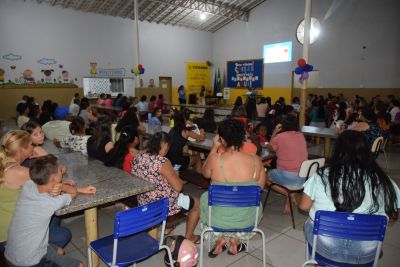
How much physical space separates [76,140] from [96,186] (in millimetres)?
1477

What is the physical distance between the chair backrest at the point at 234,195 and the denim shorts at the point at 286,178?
1.26 meters

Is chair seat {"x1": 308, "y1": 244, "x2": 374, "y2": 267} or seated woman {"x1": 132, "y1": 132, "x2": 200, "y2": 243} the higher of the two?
seated woman {"x1": 132, "y1": 132, "x2": 200, "y2": 243}

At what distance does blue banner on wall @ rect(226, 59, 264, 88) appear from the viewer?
1430 cm

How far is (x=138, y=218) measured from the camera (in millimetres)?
1871

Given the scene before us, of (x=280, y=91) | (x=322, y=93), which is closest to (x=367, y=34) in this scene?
(x=322, y=93)

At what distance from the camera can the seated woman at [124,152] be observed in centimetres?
294

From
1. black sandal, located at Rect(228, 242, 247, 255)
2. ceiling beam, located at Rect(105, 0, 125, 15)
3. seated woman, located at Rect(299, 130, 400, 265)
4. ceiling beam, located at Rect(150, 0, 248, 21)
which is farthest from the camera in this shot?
ceiling beam, located at Rect(150, 0, 248, 21)

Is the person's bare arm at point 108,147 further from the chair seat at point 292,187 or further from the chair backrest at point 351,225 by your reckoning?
the chair backrest at point 351,225

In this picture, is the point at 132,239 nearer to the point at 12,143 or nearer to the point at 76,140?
the point at 12,143

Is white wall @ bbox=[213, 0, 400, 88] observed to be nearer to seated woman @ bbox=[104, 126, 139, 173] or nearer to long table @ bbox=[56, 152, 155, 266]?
seated woman @ bbox=[104, 126, 139, 173]

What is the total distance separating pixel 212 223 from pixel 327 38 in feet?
37.3

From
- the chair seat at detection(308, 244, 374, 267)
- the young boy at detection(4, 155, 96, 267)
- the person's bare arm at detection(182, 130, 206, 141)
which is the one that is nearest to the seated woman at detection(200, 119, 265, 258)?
the chair seat at detection(308, 244, 374, 267)

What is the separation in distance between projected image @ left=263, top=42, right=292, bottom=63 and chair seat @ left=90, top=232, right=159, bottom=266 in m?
12.4

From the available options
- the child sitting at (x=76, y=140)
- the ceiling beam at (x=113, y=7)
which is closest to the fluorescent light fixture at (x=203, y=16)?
the ceiling beam at (x=113, y=7)
